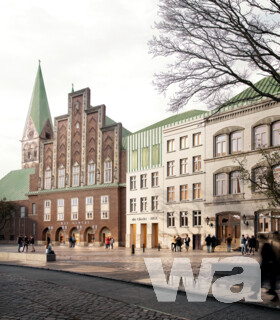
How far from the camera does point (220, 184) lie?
47.6m

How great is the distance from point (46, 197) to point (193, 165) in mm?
30810

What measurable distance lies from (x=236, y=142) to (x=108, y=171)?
23.4 m

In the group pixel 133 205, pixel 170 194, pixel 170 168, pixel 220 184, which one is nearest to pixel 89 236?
pixel 133 205

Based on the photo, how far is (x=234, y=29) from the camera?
1881 centimetres

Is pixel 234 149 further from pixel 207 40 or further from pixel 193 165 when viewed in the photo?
pixel 207 40

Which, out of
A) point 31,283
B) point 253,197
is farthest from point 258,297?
point 253,197

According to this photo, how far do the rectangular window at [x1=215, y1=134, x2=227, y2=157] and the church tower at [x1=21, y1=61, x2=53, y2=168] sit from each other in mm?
79548

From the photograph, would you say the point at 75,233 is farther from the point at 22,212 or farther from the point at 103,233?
the point at 22,212

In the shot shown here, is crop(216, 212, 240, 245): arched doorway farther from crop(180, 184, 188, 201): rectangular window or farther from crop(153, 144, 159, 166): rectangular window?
crop(153, 144, 159, 166): rectangular window

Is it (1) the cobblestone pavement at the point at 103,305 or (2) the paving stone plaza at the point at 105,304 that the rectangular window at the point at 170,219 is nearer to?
(2) the paving stone plaza at the point at 105,304

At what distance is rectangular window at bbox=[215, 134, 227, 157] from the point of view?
47.4 metres

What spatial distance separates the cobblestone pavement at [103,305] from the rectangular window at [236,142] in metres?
31.4

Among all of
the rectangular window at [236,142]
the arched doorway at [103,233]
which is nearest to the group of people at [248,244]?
the rectangular window at [236,142]

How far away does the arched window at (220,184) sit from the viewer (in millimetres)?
46969
